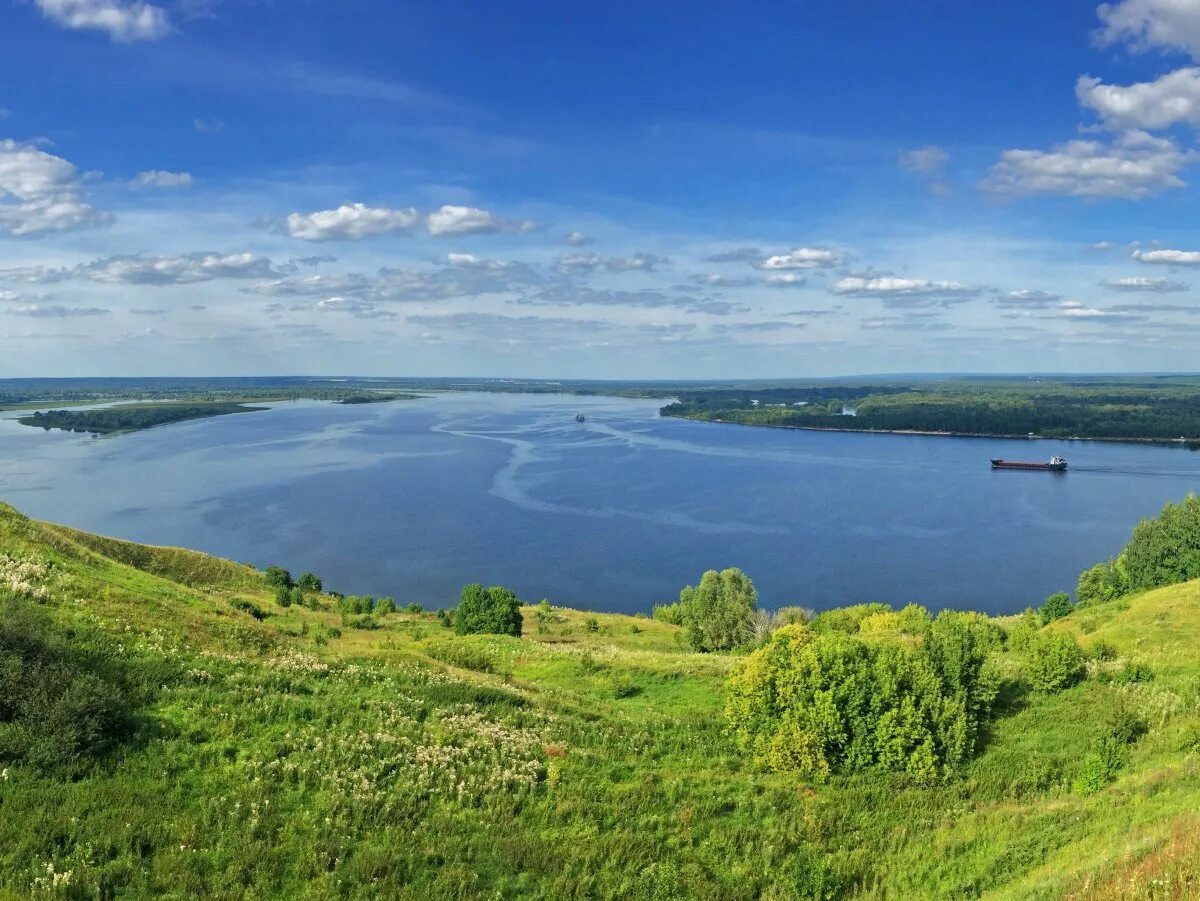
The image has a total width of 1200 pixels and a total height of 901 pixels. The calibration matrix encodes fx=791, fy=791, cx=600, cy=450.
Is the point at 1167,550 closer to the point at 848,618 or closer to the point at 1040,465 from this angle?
the point at 848,618

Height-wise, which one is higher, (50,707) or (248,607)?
(50,707)

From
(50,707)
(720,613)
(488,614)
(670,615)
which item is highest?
(50,707)

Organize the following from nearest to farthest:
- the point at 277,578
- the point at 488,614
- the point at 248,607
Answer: the point at 248,607 → the point at 488,614 → the point at 277,578

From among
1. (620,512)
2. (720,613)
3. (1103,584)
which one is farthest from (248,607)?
(620,512)

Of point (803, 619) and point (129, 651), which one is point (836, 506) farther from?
point (129, 651)

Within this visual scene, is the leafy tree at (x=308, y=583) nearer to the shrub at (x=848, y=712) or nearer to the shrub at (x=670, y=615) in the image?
the shrub at (x=670, y=615)

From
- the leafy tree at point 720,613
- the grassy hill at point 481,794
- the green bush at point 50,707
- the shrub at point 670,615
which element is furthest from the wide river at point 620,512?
the green bush at point 50,707

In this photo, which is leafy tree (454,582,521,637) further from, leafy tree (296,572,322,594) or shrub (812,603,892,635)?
leafy tree (296,572,322,594)

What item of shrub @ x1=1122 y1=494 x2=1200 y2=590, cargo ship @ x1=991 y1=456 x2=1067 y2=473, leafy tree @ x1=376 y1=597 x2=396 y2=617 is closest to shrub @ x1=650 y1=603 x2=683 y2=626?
leafy tree @ x1=376 y1=597 x2=396 y2=617
